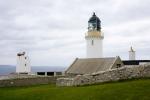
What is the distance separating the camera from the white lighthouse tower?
55172mm

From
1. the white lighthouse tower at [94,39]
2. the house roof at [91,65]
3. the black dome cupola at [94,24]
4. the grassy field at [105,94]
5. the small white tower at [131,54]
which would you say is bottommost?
the grassy field at [105,94]

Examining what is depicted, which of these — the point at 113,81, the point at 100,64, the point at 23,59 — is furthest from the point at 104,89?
the point at 23,59

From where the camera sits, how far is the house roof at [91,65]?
1708 inches

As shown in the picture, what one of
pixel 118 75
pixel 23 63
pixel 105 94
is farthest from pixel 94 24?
pixel 105 94

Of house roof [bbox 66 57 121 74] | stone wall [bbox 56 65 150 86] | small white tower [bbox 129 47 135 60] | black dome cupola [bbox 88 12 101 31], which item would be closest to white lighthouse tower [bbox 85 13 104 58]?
black dome cupola [bbox 88 12 101 31]

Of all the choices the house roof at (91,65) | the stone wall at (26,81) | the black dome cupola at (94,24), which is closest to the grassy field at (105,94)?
the stone wall at (26,81)

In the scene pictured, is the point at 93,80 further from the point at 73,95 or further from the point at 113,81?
the point at 73,95

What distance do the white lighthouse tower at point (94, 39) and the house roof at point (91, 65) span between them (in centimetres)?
790

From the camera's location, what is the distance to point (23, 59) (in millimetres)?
65062

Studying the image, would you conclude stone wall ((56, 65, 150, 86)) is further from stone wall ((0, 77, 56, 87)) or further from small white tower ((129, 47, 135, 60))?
small white tower ((129, 47, 135, 60))

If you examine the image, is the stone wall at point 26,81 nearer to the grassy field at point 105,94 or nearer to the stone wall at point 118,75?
the stone wall at point 118,75

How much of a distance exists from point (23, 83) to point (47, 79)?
365cm

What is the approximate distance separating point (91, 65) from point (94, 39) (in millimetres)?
11497

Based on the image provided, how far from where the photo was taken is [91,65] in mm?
44844
